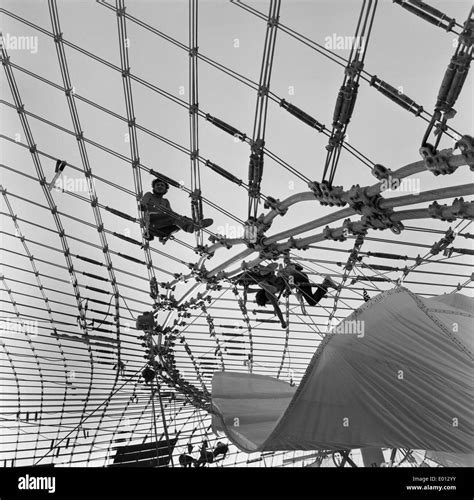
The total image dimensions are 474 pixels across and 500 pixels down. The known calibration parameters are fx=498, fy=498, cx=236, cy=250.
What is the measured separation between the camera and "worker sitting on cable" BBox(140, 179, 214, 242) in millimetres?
11648

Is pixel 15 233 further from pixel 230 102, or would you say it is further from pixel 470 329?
pixel 470 329

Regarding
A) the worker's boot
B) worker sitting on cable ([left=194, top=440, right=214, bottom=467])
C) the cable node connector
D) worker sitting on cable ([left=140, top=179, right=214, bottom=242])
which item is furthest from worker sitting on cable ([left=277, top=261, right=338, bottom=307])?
worker sitting on cable ([left=194, top=440, right=214, bottom=467])

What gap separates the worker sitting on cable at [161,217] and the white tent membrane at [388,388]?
548 cm

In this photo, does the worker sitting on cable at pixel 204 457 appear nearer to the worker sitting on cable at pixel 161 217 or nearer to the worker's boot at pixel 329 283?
the worker's boot at pixel 329 283

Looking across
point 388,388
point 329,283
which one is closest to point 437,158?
point 388,388

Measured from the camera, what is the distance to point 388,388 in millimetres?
7020

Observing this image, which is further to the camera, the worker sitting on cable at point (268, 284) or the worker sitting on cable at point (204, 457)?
the worker sitting on cable at point (204, 457)

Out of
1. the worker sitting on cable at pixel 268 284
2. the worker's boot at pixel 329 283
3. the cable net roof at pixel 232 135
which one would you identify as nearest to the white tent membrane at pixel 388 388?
the cable net roof at pixel 232 135

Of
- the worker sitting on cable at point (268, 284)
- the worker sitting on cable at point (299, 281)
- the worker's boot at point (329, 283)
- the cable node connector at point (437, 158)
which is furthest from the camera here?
the worker's boot at point (329, 283)

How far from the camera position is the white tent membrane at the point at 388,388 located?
6.58 m

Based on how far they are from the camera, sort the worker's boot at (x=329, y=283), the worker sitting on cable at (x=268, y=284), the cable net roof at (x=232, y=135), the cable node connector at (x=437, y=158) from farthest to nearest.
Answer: the worker's boot at (x=329, y=283) → the worker sitting on cable at (x=268, y=284) → the cable net roof at (x=232, y=135) → the cable node connector at (x=437, y=158)

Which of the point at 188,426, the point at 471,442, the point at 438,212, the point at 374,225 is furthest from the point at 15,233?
the point at 188,426

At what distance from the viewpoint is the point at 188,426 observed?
33.0 m

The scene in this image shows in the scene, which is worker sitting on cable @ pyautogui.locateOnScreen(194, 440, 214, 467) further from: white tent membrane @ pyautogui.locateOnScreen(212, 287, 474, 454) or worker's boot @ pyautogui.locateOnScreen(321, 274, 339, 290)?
white tent membrane @ pyautogui.locateOnScreen(212, 287, 474, 454)
